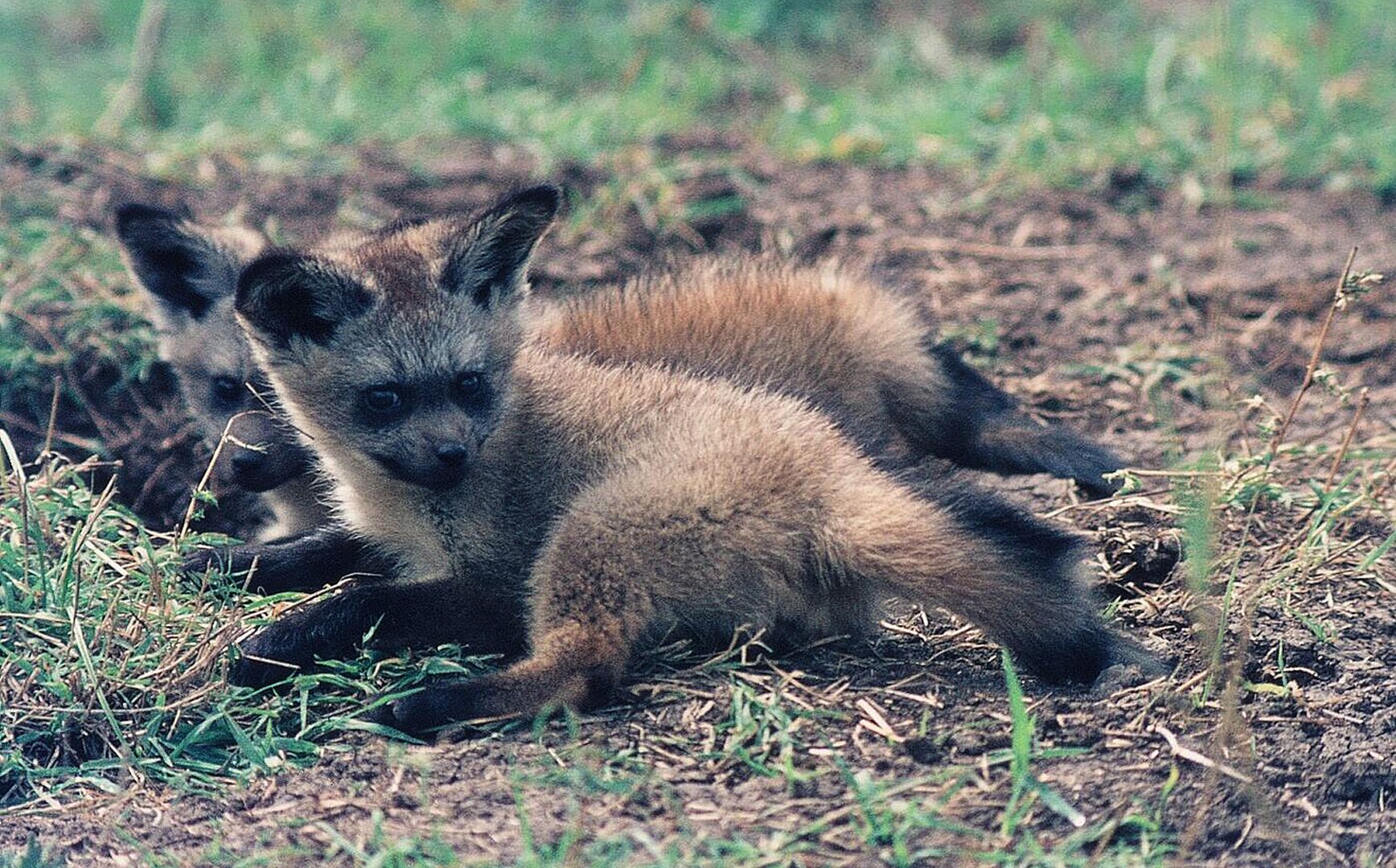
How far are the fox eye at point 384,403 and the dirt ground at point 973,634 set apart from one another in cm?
102

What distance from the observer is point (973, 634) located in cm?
416

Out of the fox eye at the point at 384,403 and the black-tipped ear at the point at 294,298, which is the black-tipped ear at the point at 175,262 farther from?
the fox eye at the point at 384,403

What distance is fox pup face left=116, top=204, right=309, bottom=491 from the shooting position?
17.2ft

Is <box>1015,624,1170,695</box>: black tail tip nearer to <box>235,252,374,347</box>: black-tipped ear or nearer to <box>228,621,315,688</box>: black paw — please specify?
<box>228,621,315,688</box>: black paw

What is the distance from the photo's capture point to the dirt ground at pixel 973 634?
335cm

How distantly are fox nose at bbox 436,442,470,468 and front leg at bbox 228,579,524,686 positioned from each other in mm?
363

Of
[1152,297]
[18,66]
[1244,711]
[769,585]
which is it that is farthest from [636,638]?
[18,66]

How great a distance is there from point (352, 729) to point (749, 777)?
106cm

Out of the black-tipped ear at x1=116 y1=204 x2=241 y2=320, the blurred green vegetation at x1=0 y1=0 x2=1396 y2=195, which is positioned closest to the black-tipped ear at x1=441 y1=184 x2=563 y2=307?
the black-tipped ear at x1=116 y1=204 x2=241 y2=320

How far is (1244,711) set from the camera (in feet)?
12.3

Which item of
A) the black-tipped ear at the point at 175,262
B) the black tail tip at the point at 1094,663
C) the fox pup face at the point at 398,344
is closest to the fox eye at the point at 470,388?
the fox pup face at the point at 398,344

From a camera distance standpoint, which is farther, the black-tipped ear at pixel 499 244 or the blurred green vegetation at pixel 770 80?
the blurred green vegetation at pixel 770 80

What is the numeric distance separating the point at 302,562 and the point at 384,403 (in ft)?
2.16

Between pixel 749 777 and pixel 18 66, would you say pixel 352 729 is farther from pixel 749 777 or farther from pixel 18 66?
pixel 18 66
